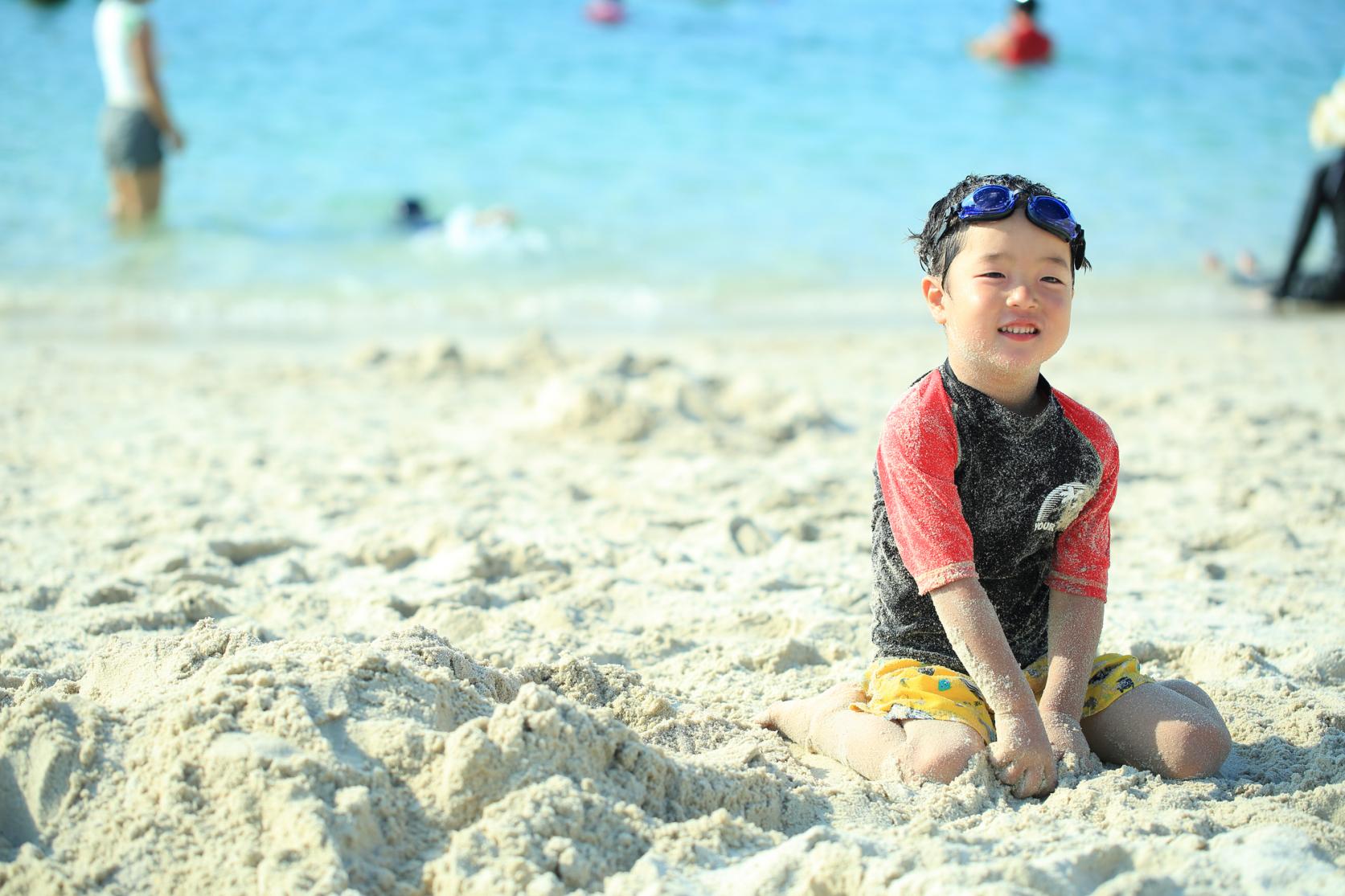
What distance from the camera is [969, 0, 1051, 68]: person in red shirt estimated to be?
522 inches

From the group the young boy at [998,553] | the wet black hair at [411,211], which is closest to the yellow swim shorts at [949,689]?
the young boy at [998,553]

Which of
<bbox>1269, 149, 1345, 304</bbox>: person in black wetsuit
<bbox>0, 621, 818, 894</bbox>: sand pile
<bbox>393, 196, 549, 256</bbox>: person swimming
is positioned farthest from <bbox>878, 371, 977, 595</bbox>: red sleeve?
<bbox>393, 196, 549, 256</bbox>: person swimming

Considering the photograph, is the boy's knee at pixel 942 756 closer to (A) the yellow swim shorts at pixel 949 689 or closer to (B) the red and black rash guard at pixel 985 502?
(A) the yellow swim shorts at pixel 949 689

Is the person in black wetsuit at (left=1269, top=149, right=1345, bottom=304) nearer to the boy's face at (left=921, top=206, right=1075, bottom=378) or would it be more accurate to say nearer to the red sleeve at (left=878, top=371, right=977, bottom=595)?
the boy's face at (left=921, top=206, right=1075, bottom=378)

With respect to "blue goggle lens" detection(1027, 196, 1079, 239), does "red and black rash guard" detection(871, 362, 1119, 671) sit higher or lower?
lower

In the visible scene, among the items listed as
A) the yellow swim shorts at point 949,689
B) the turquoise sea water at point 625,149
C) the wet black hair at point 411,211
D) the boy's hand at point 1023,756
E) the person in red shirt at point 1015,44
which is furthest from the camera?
the person in red shirt at point 1015,44

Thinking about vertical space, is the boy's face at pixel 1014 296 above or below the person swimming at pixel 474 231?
above

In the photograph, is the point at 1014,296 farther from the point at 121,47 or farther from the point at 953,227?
the point at 121,47

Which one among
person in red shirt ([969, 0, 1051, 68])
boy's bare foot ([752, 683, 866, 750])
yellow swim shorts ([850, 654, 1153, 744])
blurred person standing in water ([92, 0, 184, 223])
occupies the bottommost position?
boy's bare foot ([752, 683, 866, 750])

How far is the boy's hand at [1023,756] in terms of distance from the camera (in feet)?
6.49

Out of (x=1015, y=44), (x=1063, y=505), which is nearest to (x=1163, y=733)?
(x=1063, y=505)

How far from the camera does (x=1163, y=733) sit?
81.7 inches

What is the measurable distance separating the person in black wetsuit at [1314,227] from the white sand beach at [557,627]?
201cm

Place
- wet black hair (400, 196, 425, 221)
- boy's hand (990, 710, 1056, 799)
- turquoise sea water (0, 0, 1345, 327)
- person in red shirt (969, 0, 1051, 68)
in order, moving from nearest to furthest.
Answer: boy's hand (990, 710, 1056, 799)
turquoise sea water (0, 0, 1345, 327)
wet black hair (400, 196, 425, 221)
person in red shirt (969, 0, 1051, 68)
